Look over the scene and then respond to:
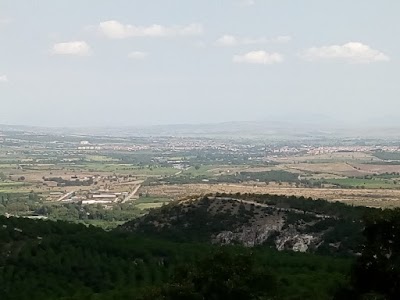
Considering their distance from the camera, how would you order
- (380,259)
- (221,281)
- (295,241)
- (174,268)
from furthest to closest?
(295,241) < (174,268) < (221,281) < (380,259)

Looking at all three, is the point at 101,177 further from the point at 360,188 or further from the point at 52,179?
the point at 360,188

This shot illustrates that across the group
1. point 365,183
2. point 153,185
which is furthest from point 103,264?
point 365,183

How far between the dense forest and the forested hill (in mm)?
3138

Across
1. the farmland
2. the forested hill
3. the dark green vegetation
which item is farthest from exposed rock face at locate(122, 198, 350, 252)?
the farmland

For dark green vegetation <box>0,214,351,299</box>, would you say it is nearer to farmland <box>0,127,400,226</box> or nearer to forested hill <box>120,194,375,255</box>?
forested hill <box>120,194,375,255</box>

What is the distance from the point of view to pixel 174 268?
39.8 meters

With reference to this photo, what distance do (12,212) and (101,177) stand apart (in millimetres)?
68925

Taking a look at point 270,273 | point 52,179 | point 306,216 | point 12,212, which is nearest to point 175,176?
point 52,179

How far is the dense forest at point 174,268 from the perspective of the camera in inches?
1082

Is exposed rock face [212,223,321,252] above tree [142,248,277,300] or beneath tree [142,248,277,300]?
beneath

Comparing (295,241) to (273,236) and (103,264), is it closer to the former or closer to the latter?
(273,236)

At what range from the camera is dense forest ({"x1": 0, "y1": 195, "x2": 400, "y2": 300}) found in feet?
90.2

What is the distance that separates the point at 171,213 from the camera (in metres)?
72.1

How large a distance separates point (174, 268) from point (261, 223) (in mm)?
28501
